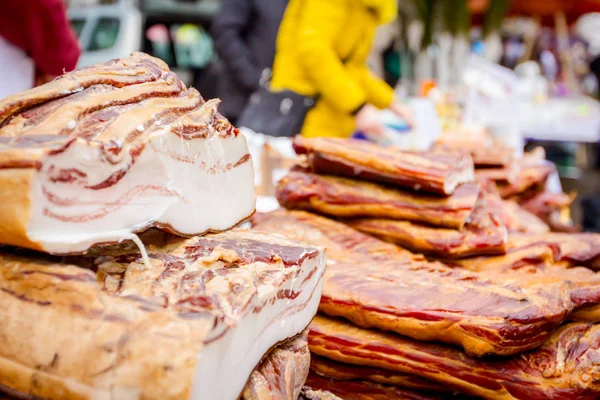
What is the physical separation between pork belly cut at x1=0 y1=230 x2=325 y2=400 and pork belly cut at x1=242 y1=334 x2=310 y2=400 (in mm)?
36

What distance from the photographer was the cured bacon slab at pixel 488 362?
136cm

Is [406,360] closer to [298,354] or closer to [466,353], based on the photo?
[466,353]

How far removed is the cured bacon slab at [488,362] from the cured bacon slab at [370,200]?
1.58 ft

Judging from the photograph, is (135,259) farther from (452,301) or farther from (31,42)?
(31,42)

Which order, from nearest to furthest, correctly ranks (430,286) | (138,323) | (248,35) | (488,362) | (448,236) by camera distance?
(138,323), (488,362), (430,286), (448,236), (248,35)

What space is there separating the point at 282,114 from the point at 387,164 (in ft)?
7.05

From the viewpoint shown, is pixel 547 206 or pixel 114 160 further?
pixel 547 206

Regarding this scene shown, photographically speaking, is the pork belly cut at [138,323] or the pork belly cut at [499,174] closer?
the pork belly cut at [138,323]

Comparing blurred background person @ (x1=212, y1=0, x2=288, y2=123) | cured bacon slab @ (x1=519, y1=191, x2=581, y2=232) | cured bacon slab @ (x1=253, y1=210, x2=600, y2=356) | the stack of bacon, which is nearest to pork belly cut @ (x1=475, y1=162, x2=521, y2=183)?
the stack of bacon

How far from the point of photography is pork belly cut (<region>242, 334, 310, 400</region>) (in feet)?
3.42

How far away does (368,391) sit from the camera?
151 cm

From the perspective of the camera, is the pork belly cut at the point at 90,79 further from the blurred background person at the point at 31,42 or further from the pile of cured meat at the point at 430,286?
the blurred background person at the point at 31,42

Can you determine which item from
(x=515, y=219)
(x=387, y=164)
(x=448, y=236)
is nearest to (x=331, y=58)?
(x=515, y=219)

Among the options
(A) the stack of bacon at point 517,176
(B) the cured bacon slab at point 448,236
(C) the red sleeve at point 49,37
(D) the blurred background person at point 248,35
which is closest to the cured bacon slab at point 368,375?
(B) the cured bacon slab at point 448,236
